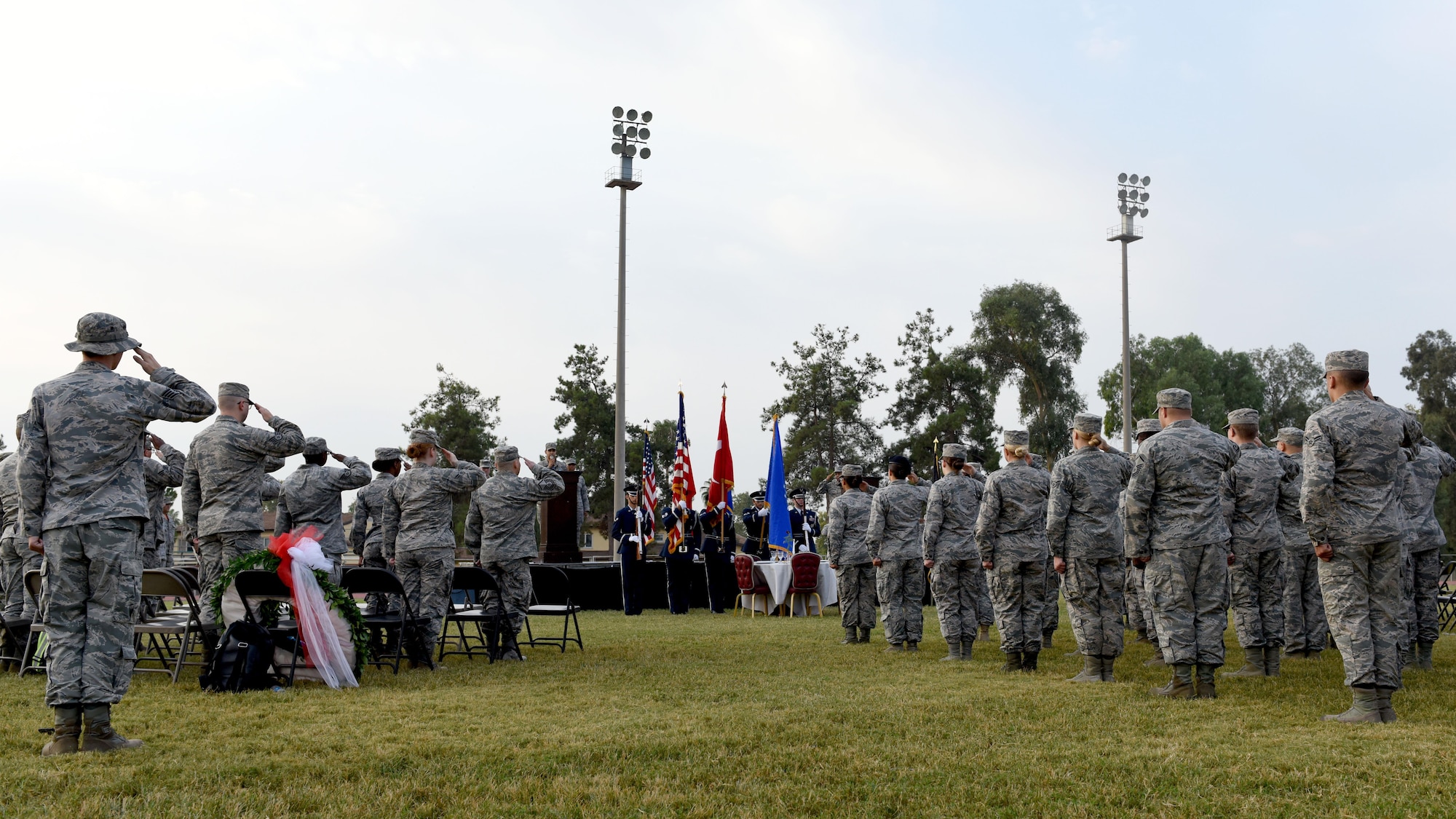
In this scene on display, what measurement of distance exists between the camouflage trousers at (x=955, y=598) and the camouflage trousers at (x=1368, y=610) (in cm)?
378

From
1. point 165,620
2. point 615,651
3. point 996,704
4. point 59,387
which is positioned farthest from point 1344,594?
point 165,620

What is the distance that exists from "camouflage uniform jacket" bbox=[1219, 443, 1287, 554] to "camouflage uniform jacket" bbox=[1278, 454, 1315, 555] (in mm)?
526

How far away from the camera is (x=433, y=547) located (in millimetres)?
9414

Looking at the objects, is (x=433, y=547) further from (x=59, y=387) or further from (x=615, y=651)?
(x=59, y=387)

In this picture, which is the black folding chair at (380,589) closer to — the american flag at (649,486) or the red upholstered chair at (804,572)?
the red upholstered chair at (804,572)

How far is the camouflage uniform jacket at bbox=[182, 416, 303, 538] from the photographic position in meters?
8.36

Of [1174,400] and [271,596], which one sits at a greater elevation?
[1174,400]

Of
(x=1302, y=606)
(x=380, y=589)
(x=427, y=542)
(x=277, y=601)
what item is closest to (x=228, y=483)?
(x=277, y=601)

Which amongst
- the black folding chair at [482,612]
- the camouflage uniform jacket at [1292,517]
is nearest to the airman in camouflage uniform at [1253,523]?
the camouflage uniform jacket at [1292,517]

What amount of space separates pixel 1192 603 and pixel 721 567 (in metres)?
11.4

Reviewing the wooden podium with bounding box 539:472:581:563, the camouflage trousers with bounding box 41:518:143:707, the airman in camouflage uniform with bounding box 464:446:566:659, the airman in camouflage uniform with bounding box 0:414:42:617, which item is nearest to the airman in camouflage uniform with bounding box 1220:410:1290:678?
the airman in camouflage uniform with bounding box 464:446:566:659

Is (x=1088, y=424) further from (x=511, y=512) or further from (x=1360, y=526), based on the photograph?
(x=511, y=512)

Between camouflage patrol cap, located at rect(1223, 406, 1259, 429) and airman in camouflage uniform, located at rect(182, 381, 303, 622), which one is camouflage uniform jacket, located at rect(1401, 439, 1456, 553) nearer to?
camouflage patrol cap, located at rect(1223, 406, 1259, 429)

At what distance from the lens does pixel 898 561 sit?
11.0 meters
